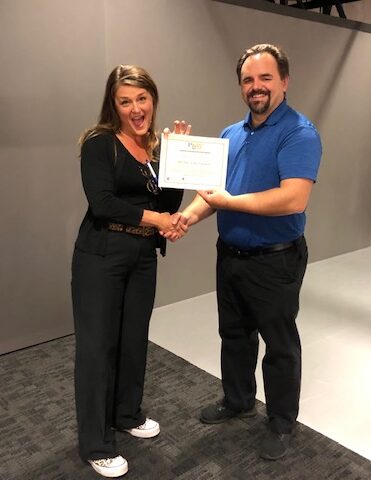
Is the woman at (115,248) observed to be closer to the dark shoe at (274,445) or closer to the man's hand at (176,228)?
the man's hand at (176,228)

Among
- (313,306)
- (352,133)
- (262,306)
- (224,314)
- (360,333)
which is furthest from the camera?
(352,133)

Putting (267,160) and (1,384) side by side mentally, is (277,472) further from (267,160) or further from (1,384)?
(1,384)

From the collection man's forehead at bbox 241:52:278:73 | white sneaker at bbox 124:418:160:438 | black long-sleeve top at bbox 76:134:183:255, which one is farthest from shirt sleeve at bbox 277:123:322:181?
white sneaker at bbox 124:418:160:438

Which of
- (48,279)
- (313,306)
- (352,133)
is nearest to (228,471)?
(48,279)

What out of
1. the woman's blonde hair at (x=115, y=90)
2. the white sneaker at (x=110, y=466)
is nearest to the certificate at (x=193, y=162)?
the woman's blonde hair at (x=115, y=90)

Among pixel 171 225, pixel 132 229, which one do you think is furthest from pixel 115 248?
pixel 171 225

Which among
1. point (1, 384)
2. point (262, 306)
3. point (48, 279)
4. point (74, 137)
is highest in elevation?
point (74, 137)

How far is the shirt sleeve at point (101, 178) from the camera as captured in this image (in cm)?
167

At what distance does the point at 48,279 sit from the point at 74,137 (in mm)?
873

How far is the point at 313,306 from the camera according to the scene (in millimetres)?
3709

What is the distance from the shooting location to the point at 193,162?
1.80 meters

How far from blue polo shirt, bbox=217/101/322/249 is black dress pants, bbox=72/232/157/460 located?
36 cm

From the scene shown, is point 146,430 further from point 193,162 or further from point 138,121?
point 138,121

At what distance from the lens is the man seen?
1.78 meters
